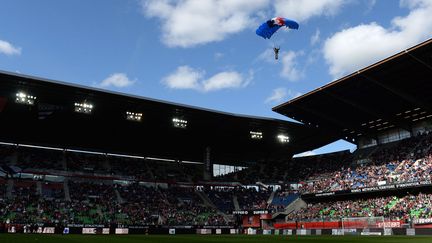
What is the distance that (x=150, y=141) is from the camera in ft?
242

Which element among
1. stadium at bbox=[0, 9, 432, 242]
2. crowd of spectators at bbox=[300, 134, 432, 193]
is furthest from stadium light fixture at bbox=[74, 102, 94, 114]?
crowd of spectators at bbox=[300, 134, 432, 193]

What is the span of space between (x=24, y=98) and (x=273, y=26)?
30.0 metres

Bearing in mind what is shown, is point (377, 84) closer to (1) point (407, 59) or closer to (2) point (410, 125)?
(1) point (407, 59)

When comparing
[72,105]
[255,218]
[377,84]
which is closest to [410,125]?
[377,84]

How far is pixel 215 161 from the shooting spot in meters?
85.1

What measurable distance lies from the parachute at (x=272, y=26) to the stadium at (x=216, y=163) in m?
13.8

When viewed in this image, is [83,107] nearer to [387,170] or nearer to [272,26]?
[272,26]

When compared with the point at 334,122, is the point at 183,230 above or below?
below

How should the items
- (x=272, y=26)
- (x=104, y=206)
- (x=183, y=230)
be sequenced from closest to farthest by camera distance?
1. (x=272, y=26)
2. (x=183, y=230)
3. (x=104, y=206)

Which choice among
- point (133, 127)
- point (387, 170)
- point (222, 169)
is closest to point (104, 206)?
point (133, 127)

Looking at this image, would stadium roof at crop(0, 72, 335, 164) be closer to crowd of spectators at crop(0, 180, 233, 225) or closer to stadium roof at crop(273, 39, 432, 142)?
stadium roof at crop(273, 39, 432, 142)

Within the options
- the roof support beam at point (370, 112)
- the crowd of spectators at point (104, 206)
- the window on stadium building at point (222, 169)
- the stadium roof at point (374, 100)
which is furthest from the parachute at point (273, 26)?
the window on stadium building at point (222, 169)

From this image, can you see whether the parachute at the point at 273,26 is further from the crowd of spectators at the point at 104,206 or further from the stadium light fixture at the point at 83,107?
the crowd of spectators at the point at 104,206

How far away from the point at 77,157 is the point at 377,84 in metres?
49.6
